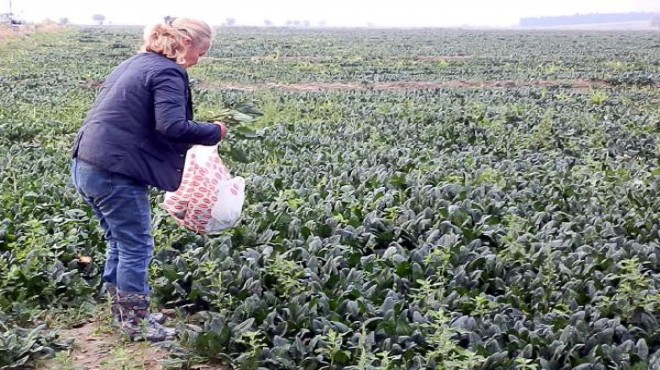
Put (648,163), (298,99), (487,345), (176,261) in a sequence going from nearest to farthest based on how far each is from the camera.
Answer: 1. (487,345)
2. (176,261)
3. (648,163)
4. (298,99)

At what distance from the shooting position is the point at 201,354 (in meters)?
4.30

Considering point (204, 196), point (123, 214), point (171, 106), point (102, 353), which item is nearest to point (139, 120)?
point (171, 106)

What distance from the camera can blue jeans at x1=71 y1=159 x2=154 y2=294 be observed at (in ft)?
13.6

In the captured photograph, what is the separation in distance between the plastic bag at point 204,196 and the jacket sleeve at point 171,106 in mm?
469

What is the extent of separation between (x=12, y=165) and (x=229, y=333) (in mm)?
5135

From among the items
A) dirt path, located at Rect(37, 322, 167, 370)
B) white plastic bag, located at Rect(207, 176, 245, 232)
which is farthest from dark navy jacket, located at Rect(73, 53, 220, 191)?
dirt path, located at Rect(37, 322, 167, 370)

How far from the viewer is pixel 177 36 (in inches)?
158

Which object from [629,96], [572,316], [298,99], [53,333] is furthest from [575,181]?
[629,96]

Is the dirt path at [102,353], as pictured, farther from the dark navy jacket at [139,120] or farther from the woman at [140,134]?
the dark navy jacket at [139,120]

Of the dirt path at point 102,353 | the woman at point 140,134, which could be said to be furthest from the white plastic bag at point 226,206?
the dirt path at point 102,353

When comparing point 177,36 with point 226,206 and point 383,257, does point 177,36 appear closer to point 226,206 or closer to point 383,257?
point 226,206

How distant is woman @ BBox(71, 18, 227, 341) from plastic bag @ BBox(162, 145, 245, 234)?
18 cm

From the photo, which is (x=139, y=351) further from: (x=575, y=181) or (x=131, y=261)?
(x=575, y=181)

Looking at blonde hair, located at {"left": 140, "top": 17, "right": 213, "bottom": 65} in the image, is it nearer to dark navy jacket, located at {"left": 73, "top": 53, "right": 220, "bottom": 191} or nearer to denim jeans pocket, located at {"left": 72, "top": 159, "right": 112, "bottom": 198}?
dark navy jacket, located at {"left": 73, "top": 53, "right": 220, "bottom": 191}
